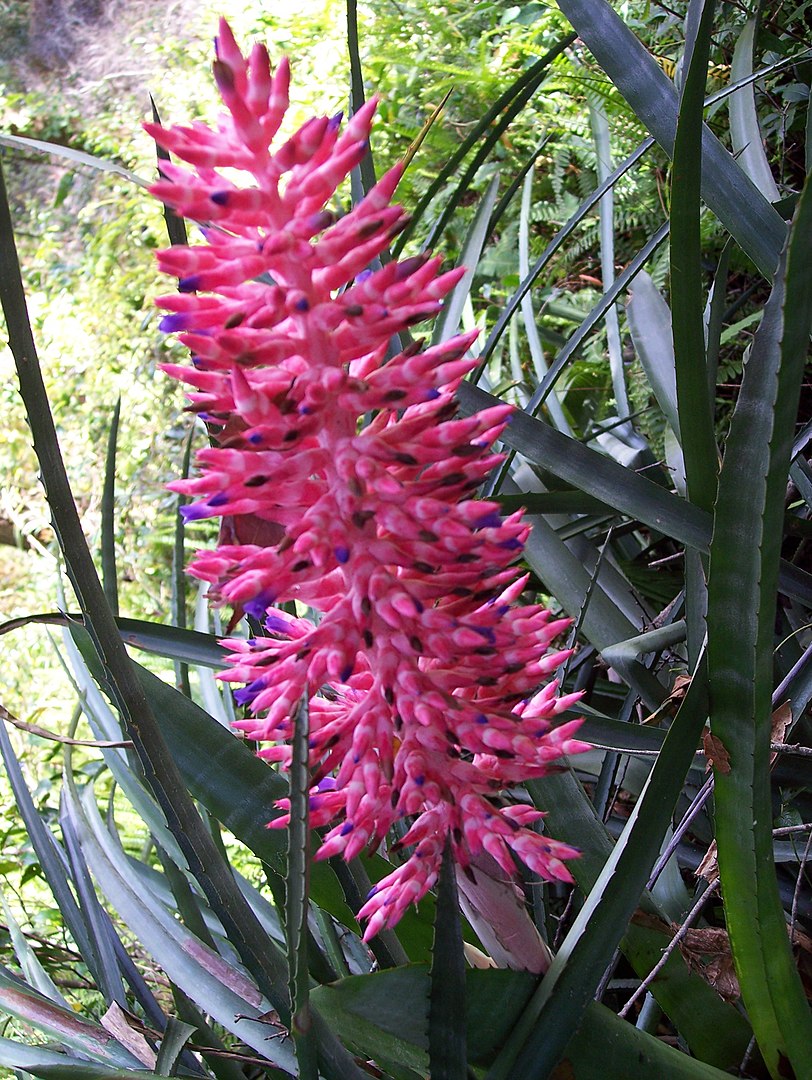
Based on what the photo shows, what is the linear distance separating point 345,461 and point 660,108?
0.43 meters

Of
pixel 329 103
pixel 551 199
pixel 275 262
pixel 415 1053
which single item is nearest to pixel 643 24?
pixel 551 199

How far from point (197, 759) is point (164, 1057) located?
0.59 feet

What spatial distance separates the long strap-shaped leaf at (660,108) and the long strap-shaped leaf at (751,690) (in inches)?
7.7

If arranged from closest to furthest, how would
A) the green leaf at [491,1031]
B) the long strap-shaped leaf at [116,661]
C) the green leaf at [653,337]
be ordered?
the long strap-shaped leaf at [116,661]
the green leaf at [491,1031]
the green leaf at [653,337]

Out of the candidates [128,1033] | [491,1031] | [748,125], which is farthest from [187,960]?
[748,125]

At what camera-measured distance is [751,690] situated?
1.75 feet

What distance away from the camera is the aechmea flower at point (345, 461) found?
44cm

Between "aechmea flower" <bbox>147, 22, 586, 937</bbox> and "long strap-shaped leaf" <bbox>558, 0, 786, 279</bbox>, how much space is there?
0.32 metres

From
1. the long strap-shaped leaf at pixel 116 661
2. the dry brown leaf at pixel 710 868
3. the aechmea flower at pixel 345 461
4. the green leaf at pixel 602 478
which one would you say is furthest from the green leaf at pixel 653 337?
the long strap-shaped leaf at pixel 116 661

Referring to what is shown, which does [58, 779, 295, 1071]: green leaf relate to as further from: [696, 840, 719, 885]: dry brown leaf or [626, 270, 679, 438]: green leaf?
[626, 270, 679, 438]: green leaf

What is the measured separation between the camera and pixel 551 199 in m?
2.22

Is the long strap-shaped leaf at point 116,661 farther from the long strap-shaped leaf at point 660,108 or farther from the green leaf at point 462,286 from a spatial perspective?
the green leaf at point 462,286

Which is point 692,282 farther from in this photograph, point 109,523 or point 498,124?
point 109,523

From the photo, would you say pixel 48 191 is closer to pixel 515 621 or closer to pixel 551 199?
pixel 551 199
